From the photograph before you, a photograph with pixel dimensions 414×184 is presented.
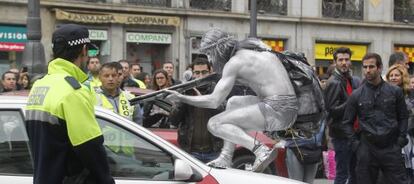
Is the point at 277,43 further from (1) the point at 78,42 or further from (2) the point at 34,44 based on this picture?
(1) the point at 78,42

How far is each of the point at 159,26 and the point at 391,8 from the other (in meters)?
11.9

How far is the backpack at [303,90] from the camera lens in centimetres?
553

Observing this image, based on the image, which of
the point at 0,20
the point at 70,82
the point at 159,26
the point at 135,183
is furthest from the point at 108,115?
the point at 159,26

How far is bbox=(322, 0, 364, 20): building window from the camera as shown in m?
31.0

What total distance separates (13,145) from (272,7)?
82.7ft

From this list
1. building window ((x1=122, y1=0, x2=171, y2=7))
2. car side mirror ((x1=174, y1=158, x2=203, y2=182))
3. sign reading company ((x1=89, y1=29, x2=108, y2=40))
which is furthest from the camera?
building window ((x1=122, y1=0, x2=171, y2=7))

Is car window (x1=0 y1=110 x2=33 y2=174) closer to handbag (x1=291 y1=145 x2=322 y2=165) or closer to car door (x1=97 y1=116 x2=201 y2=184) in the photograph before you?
car door (x1=97 y1=116 x2=201 y2=184)

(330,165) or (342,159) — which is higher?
(342,159)

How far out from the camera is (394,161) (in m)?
7.52

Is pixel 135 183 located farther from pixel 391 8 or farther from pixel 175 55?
pixel 391 8

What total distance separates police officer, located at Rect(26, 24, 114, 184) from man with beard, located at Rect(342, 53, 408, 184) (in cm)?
437

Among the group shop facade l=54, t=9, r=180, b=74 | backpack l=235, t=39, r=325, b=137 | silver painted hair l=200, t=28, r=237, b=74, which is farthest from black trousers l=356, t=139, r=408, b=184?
shop facade l=54, t=9, r=180, b=74

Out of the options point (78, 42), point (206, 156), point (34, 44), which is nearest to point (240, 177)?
point (206, 156)

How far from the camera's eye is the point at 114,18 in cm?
2525
